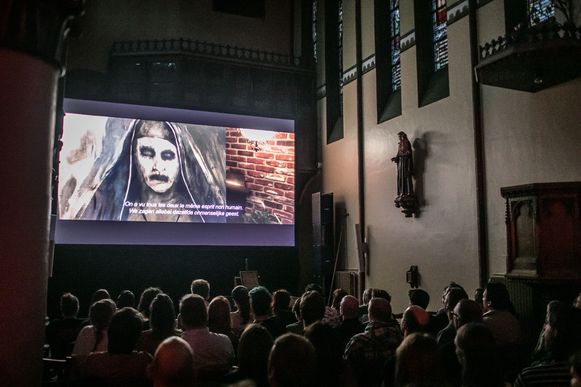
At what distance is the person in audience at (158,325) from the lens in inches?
148

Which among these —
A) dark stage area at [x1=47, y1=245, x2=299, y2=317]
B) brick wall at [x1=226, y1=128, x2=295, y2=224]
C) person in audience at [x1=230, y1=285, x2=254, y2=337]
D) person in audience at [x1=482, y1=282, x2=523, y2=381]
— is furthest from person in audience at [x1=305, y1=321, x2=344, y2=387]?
brick wall at [x1=226, y1=128, x2=295, y2=224]

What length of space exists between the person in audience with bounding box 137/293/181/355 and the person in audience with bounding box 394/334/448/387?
5.98 feet

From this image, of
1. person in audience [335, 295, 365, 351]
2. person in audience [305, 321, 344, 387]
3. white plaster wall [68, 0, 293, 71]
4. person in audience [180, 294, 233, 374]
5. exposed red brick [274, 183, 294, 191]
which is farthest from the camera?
white plaster wall [68, 0, 293, 71]

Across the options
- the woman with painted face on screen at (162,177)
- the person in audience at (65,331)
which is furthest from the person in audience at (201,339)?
the woman with painted face on screen at (162,177)

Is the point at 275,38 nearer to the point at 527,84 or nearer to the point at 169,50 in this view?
the point at 169,50

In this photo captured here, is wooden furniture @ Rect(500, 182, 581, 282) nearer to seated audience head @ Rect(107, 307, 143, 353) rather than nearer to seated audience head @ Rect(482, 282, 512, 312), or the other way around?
seated audience head @ Rect(482, 282, 512, 312)

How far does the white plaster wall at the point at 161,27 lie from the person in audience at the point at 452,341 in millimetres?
9766

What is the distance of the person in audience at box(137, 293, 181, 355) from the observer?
12.4 feet

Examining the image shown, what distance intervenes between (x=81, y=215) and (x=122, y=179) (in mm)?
897

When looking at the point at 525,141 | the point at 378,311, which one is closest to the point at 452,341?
the point at 378,311

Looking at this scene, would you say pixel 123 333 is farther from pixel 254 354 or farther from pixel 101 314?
pixel 101 314

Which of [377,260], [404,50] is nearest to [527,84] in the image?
[404,50]

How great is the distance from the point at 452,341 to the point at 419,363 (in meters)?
1.46

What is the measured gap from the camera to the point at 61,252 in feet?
32.9
